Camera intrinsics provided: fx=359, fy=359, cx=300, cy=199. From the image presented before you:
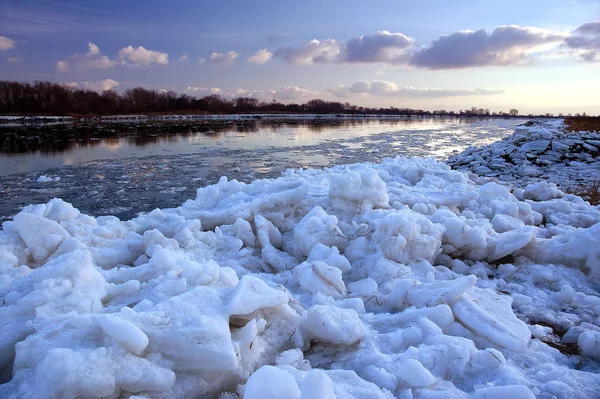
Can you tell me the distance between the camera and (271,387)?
4.46 ft

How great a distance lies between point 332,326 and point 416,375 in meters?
0.49

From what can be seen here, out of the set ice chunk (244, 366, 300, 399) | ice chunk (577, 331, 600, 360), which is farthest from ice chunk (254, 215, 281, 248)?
ice chunk (577, 331, 600, 360)

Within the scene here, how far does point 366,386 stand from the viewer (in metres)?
1.65

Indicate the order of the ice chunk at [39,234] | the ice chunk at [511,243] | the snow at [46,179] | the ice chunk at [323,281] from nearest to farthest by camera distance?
the ice chunk at [323,281], the ice chunk at [39,234], the ice chunk at [511,243], the snow at [46,179]

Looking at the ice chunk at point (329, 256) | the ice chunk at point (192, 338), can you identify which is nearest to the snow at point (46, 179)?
the ice chunk at point (329, 256)

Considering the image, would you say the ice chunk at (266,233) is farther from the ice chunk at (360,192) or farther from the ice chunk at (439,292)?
the ice chunk at (439,292)

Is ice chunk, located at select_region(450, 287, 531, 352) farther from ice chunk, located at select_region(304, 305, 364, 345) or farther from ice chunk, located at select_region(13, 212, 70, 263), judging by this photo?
ice chunk, located at select_region(13, 212, 70, 263)

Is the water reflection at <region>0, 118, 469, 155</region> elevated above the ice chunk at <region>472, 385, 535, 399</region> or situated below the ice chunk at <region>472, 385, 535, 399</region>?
above

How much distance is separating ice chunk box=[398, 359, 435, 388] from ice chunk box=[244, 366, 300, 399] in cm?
63

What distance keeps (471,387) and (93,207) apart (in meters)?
6.41

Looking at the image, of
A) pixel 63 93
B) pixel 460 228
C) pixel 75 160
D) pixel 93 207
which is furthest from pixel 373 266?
pixel 63 93

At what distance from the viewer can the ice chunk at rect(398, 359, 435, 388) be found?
1.69 m

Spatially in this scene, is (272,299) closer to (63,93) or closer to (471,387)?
(471,387)

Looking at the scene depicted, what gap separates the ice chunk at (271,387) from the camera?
1.34 metres
